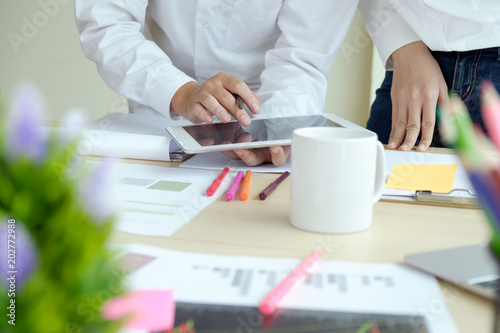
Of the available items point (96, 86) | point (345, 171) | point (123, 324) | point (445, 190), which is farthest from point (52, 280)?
point (96, 86)

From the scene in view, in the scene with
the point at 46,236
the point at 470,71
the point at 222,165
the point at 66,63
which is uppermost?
the point at 46,236

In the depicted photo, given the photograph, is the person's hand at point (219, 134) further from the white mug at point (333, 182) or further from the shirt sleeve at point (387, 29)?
the shirt sleeve at point (387, 29)

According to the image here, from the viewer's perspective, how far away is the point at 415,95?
94 cm

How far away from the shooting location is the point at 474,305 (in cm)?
38

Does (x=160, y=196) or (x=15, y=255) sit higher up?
(x=15, y=255)

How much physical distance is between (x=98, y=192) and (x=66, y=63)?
2.54 m

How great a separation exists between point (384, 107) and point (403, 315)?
2.87 feet

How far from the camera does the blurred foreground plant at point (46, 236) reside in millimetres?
157

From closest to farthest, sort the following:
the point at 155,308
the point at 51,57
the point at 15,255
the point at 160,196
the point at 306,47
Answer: the point at 15,255 < the point at 155,308 < the point at 160,196 < the point at 306,47 < the point at 51,57

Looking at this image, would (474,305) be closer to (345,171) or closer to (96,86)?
(345,171)

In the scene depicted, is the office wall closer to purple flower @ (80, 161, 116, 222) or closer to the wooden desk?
Answer: the wooden desk

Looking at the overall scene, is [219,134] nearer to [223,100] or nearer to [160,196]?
[223,100]

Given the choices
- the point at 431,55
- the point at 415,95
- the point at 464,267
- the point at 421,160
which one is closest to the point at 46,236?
the point at 464,267

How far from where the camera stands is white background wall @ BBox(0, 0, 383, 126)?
8.10 feet
